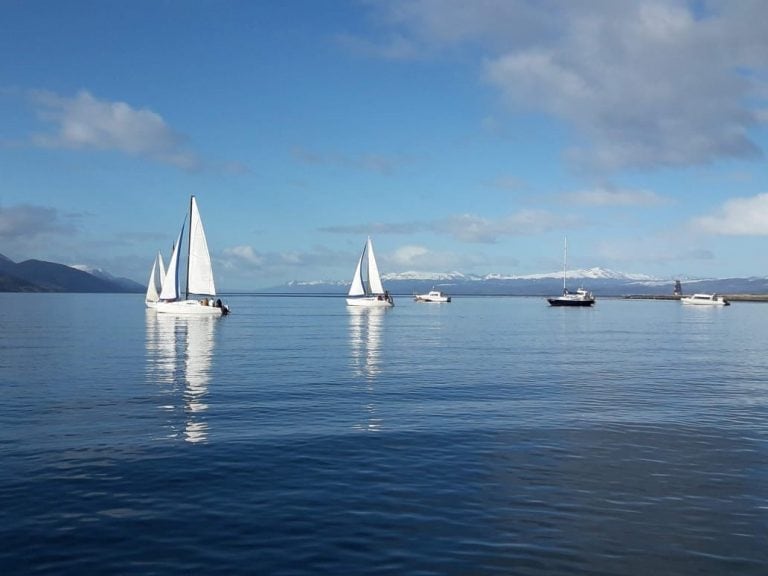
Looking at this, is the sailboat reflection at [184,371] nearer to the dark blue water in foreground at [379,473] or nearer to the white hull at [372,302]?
the dark blue water in foreground at [379,473]

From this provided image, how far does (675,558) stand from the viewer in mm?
13328

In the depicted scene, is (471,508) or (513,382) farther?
(513,382)

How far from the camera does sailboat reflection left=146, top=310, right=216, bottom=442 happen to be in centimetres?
2592

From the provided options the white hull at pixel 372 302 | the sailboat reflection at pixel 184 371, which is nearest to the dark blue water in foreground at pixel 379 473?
the sailboat reflection at pixel 184 371

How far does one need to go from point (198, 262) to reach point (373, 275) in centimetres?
7123

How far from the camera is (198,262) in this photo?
11269cm

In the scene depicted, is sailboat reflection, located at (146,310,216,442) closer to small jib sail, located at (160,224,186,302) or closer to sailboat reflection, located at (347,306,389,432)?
sailboat reflection, located at (347,306,389,432)

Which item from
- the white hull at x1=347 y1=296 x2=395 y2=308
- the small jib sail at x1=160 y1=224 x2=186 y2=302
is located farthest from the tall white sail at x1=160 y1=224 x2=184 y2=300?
the white hull at x1=347 y1=296 x2=395 y2=308

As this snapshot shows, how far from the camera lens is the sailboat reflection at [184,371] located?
1021 inches

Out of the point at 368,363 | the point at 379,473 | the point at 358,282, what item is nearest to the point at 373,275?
the point at 358,282

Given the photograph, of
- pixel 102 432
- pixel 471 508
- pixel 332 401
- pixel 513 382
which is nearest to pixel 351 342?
pixel 513 382

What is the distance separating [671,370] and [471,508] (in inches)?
1387

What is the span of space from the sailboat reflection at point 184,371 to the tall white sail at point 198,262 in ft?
101

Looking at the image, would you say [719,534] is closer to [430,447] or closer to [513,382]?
[430,447]
